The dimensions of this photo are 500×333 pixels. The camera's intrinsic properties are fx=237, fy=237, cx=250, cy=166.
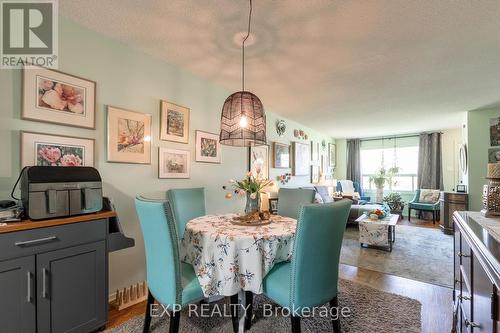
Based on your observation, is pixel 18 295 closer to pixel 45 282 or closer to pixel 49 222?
pixel 45 282

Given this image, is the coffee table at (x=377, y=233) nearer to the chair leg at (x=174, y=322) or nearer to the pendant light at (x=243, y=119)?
the pendant light at (x=243, y=119)

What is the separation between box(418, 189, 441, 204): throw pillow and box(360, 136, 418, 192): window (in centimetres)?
65

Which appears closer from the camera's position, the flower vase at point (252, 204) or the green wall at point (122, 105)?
the green wall at point (122, 105)

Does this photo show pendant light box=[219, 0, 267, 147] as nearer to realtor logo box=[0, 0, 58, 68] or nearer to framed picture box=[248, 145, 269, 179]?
realtor logo box=[0, 0, 58, 68]

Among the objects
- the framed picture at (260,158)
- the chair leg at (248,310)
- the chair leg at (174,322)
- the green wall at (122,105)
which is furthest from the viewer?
the framed picture at (260,158)

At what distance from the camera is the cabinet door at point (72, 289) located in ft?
4.85

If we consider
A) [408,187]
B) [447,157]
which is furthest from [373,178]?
[447,157]

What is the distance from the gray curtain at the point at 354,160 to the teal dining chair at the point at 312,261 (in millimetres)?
6936

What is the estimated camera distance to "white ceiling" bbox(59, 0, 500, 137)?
1785mm

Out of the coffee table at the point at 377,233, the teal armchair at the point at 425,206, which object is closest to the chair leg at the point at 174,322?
the coffee table at the point at 377,233

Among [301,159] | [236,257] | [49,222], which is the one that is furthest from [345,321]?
[301,159]

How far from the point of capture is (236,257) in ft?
5.08

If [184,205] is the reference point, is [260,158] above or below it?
above

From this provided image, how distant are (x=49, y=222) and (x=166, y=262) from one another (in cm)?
79
